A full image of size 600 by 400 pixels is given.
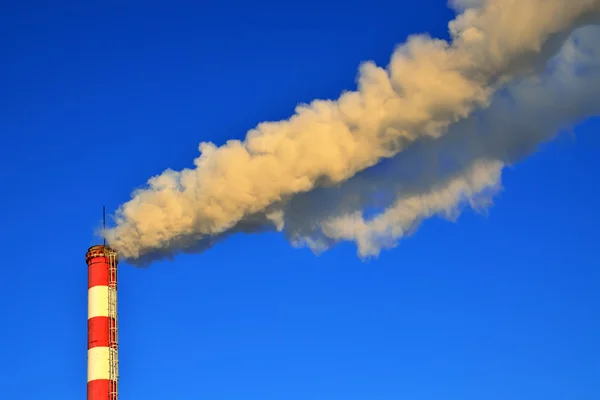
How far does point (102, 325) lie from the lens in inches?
1303

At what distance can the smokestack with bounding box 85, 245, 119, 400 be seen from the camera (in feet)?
107

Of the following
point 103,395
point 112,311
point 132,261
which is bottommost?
point 103,395

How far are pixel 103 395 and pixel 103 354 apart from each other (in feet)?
5.00

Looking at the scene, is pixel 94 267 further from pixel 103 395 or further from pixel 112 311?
pixel 103 395

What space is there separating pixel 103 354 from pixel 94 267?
352 centimetres

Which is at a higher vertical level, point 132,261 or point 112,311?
point 132,261

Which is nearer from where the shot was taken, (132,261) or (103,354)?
(103,354)

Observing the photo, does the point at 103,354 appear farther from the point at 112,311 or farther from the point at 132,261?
the point at 132,261

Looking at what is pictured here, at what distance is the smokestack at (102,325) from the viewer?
32.5 metres

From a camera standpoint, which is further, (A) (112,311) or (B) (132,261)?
(B) (132,261)

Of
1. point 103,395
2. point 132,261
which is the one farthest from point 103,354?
point 132,261

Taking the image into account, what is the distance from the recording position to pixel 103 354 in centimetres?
3275

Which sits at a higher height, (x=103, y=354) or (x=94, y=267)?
(x=94, y=267)

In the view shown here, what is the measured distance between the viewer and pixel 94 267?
3406 cm
